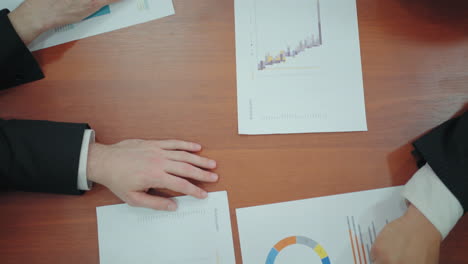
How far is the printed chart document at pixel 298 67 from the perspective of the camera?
652 millimetres

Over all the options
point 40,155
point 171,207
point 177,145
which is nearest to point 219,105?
point 177,145

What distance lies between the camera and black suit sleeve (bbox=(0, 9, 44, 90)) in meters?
0.65

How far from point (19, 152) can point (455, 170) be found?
79 centimetres

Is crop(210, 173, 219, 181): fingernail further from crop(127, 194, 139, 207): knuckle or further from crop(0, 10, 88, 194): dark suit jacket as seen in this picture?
crop(0, 10, 88, 194): dark suit jacket

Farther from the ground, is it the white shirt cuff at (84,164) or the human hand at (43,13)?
the human hand at (43,13)

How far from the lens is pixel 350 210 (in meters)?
0.62

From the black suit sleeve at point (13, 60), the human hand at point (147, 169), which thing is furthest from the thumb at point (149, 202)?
the black suit sleeve at point (13, 60)

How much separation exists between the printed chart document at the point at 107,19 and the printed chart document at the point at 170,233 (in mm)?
373

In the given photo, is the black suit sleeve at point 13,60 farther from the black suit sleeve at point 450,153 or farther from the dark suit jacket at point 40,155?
the black suit sleeve at point 450,153

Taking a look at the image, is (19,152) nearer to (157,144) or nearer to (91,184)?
(91,184)

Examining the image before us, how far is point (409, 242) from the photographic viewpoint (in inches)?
22.6

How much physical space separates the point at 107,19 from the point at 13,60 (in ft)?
0.67

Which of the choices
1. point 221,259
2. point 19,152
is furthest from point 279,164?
point 19,152

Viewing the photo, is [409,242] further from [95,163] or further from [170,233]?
[95,163]
